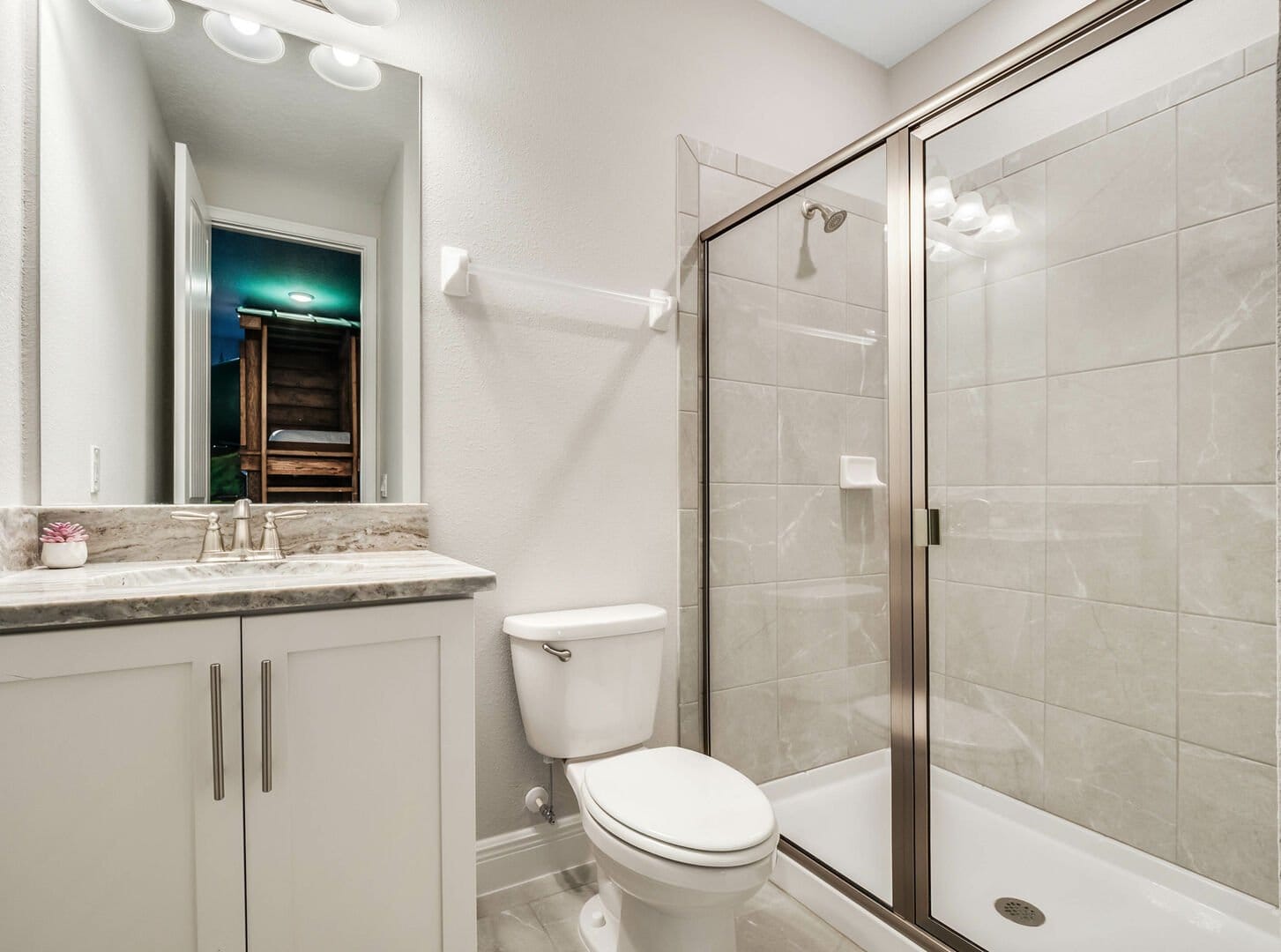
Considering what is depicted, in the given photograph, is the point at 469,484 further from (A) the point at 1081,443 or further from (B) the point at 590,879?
(A) the point at 1081,443

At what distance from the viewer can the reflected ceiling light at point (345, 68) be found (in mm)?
1535

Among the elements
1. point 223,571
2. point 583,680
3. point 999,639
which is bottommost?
point 583,680

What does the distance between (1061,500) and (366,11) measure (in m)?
1.81

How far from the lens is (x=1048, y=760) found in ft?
5.08

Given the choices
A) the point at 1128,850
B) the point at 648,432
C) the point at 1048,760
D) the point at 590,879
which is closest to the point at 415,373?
the point at 648,432

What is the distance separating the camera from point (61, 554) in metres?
1.23

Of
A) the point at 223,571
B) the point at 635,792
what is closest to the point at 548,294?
the point at 223,571

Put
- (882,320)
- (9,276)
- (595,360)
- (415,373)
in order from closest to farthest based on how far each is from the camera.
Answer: (9,276), (882,320), (415,373), (595,360)

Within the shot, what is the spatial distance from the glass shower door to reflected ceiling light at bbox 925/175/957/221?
0.11 metres

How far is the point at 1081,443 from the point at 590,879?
158cm

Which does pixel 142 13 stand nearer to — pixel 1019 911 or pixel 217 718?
pixel 217 718

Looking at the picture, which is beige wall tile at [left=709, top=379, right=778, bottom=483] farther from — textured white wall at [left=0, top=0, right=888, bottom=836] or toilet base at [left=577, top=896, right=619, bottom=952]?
toilet base at [left=577, top=896, right=619, bottom=952]

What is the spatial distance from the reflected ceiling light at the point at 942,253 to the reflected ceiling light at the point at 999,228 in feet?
0.26

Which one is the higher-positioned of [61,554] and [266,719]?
[61,554]
